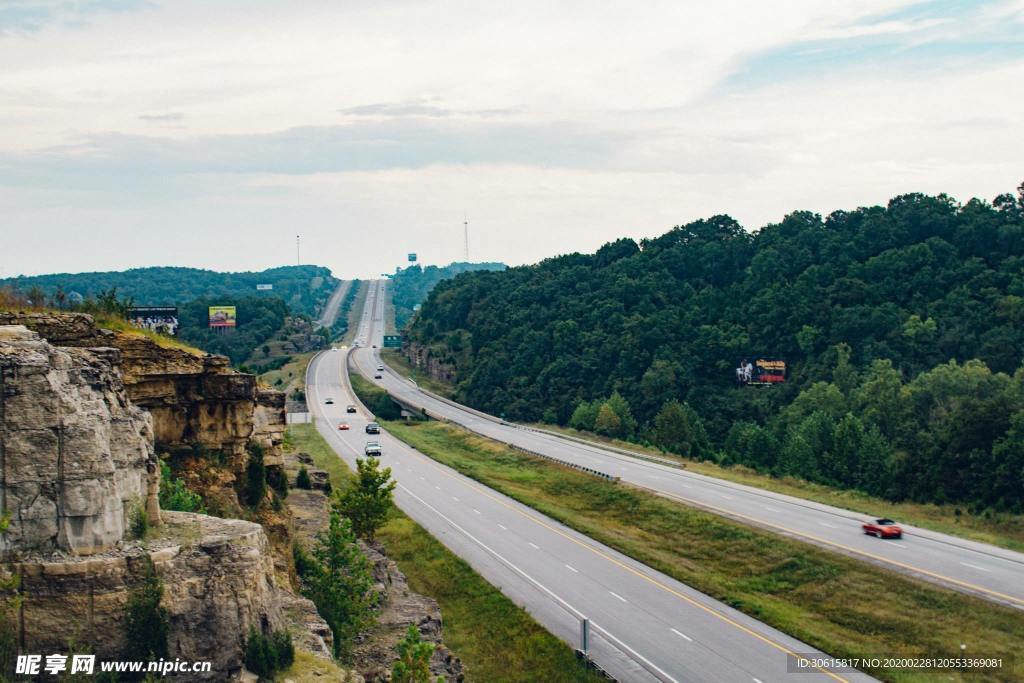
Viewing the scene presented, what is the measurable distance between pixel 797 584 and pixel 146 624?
1301 inches

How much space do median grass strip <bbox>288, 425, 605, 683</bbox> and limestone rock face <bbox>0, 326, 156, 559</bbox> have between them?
19.7 m

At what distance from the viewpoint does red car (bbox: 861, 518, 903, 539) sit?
47844 mm

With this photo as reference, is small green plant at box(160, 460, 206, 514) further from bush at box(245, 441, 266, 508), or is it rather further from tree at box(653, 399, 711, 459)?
tree at box(653, 399, 711, 459)

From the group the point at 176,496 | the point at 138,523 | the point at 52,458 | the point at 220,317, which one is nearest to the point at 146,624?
the point at 138,523

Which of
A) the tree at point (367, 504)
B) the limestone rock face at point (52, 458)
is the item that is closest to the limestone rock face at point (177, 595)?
the limestone rock face at point (52, 458)

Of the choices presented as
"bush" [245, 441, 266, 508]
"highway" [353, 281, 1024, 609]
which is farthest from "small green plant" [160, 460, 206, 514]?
"highway" [353, 281, 1024, 609]

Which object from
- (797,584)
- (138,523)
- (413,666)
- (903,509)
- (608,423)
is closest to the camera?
(138,523)

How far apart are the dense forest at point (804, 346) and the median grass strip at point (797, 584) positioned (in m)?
19.3

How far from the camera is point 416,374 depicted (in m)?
171

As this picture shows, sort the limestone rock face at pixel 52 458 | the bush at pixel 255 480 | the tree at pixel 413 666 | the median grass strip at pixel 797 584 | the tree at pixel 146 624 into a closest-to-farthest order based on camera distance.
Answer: the limestone rock face at pixel 52 458 → the tree at pixel 146 624 → the tree at pixel 413 666 → the median grass strip at pixel 797 584 → the bush at pixel 255 480

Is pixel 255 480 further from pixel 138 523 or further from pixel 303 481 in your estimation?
pixel 303 481

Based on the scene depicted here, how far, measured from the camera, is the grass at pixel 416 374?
153788 mm

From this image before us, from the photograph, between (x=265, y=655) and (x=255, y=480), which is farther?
(x=255, y=480)

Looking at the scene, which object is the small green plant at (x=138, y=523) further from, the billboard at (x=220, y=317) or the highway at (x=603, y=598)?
the billboard at (x=220, y=317)
